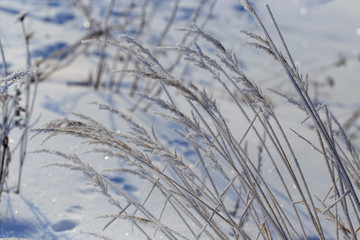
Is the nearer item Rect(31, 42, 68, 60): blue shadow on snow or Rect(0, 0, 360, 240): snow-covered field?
Rect(0, 0, 360, 240): snow-covered field

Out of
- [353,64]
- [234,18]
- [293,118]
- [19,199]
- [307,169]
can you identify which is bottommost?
[19,199]

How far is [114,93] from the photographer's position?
2955 mm

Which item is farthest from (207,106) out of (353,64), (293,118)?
(353,64)

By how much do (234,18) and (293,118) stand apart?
3.52 metres

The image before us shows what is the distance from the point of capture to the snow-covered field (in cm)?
150

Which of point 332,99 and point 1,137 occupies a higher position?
point 332,99

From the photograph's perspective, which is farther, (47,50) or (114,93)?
(47,50)

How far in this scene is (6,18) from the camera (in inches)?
196

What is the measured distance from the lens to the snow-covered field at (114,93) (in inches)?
58.9

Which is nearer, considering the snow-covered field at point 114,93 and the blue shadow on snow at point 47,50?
the snow-covered field at point 114,93

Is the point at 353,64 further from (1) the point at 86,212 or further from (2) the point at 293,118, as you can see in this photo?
(1) the point at 86,212

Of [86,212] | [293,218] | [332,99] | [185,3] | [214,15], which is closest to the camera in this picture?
[86,212]

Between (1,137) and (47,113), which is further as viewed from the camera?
(47,113)

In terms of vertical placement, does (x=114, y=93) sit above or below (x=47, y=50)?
below
